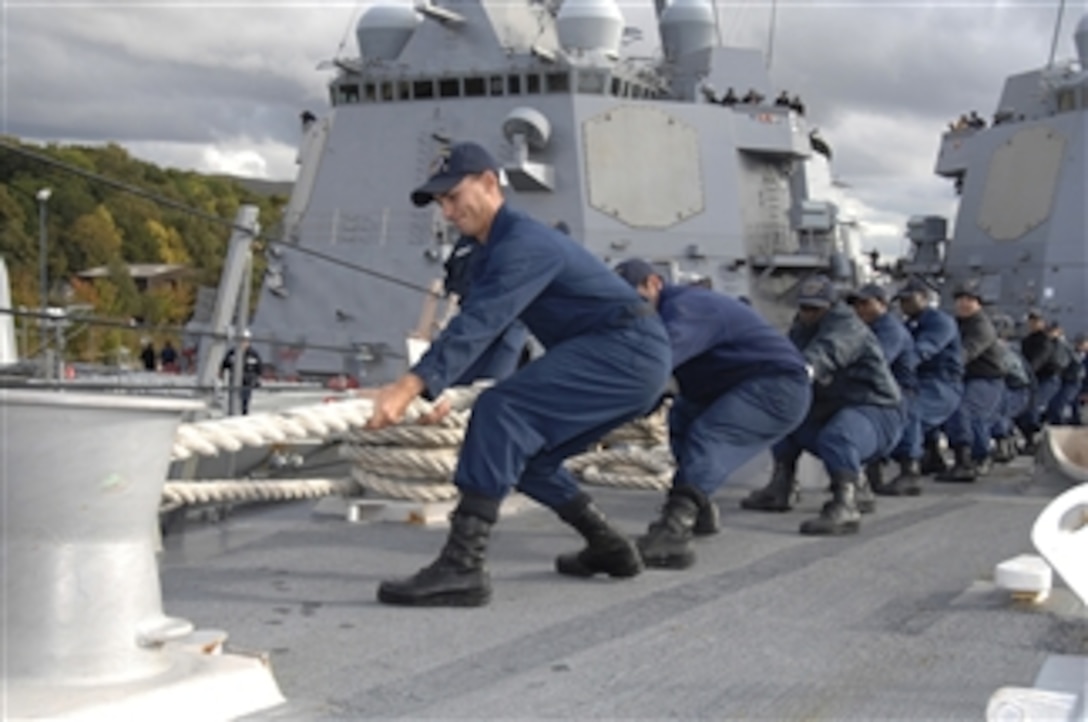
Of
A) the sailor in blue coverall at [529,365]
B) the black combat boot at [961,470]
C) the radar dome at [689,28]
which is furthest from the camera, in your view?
the radar dome at [689,28]

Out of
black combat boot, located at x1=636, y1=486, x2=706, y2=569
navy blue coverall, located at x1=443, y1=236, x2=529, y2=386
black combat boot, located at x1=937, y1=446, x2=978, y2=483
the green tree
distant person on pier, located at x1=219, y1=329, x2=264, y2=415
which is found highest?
the green tree

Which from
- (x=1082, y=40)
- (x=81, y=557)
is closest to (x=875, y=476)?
(x=81, y=557)

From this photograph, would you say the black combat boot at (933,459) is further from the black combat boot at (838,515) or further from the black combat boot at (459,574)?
the black combat boot at (459,574)

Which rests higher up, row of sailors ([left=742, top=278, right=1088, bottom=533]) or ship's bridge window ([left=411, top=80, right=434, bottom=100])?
ship's bridge window ([left=411, top=80, right=434, bottom=100])

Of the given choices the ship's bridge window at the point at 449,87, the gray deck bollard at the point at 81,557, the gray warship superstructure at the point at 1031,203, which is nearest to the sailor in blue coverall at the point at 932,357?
the gray deck bollard at the point at 81,557

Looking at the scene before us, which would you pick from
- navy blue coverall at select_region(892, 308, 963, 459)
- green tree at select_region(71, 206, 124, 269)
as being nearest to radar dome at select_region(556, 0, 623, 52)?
green tree at select_region(71, 206, 124, 269)

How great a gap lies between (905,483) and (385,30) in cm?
1712

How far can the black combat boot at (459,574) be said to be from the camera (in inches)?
138

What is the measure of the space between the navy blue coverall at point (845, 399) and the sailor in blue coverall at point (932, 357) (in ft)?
5.34

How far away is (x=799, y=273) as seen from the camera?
23391mm

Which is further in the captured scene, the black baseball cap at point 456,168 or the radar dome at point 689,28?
the radar dome at point 689,28

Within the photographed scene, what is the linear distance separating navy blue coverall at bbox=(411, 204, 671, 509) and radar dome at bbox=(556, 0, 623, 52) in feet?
60.8

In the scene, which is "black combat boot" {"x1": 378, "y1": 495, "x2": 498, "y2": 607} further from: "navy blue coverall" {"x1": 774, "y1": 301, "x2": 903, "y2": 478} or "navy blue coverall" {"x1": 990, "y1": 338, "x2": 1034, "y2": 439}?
"navy blue coverall" {"x1": 990, "y1": 338, "x2": 1034, "y2": 439}

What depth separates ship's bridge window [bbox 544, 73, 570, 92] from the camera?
69.5 feet
